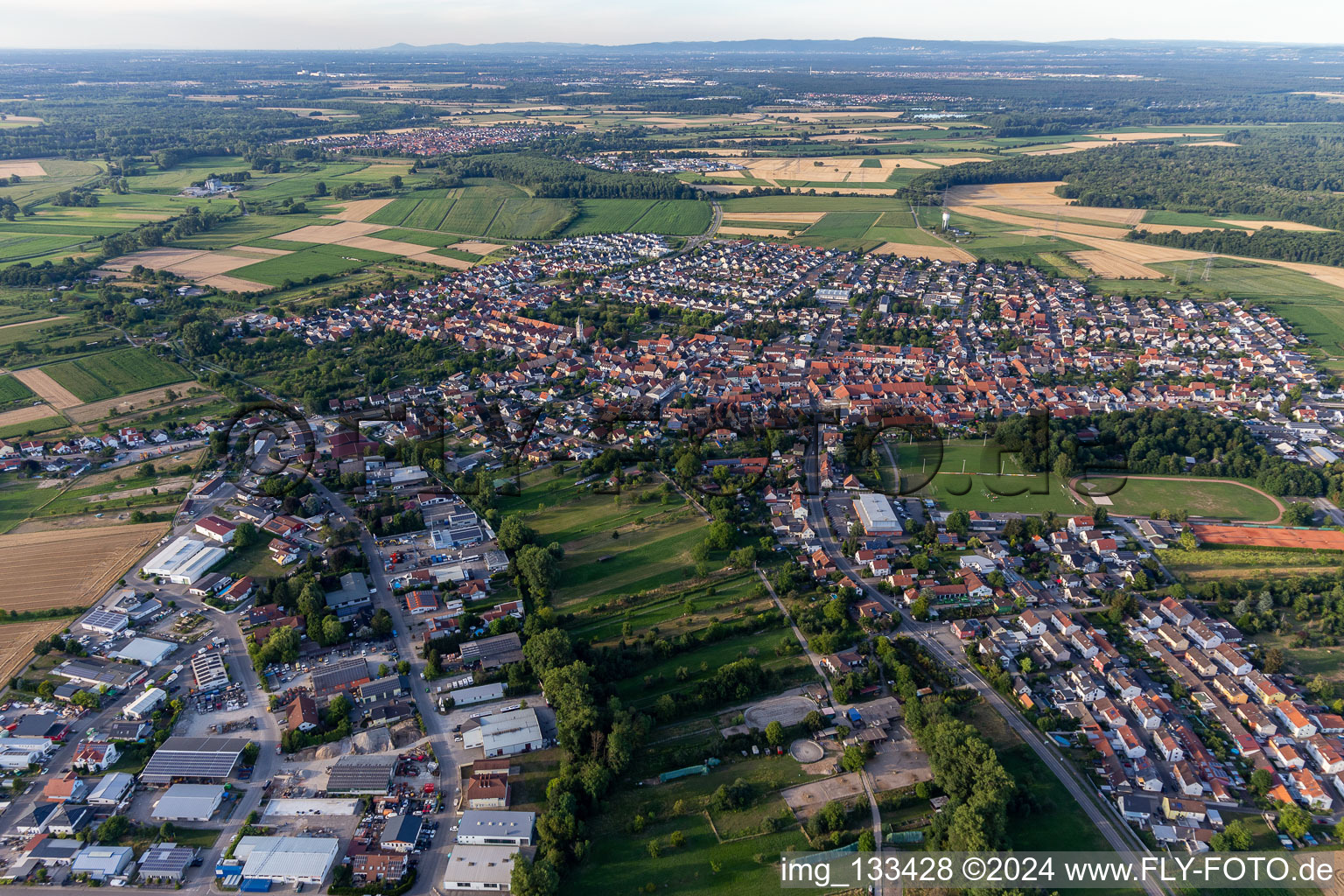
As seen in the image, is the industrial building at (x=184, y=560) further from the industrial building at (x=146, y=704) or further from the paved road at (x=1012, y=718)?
the paved road at (x=1012, y=718)

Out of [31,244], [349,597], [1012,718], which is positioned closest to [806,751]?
[1012,718]

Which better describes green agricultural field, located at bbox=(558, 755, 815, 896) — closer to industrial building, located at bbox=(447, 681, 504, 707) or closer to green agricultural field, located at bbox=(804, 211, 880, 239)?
industrial building, located at bbox=(447, 681, 504, 707)

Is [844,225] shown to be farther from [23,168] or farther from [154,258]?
[23,168]

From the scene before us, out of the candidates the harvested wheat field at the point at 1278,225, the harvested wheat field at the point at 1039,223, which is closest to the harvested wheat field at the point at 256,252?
the harvested wheat field at the point at 1039,223

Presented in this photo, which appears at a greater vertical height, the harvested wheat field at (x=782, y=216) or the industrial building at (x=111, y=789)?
the harvested wheat field at (x=782, y=216)

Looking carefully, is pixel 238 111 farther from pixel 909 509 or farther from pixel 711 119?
pixel 909 509
